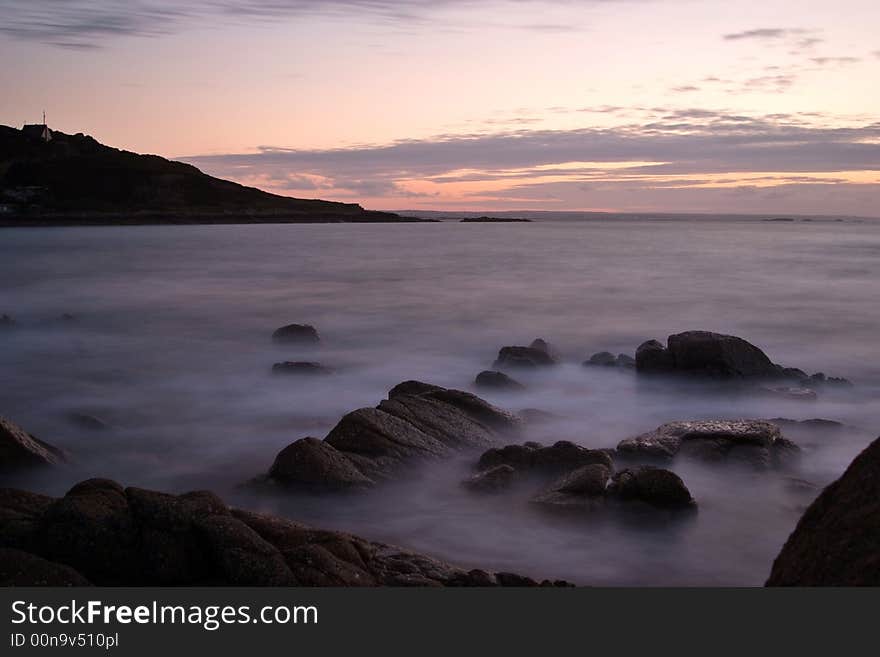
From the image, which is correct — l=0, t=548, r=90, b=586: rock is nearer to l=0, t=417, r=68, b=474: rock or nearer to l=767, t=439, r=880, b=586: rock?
l=767, t=439, r=880, b=586: rock

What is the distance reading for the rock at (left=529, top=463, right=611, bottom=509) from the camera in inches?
329

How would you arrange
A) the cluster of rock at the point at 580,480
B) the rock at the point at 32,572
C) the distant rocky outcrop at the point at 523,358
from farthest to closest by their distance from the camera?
the distant rocky outcrop at the point at 523,358
the cluster of rock at the point at 580,480
the rock at the point at 32,572

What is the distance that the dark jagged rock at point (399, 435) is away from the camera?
29.4ft

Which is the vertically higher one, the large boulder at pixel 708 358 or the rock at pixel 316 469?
the large boulder at pixel 708 358

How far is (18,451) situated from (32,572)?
481 centimetres

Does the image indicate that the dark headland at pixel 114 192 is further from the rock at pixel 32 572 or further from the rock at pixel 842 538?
the rock at pixel 842 538

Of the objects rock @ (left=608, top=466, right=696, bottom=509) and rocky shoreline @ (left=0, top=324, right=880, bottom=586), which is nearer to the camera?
rocky shoreline @ (left=0, top=324, right=880, bottom=586)

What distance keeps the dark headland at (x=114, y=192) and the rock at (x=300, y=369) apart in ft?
247

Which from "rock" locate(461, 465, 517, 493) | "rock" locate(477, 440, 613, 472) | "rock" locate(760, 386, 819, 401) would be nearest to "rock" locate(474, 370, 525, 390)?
"rock" locate(760, 386, 819, 401)

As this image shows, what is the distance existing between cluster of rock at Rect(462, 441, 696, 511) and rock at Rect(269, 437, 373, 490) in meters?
1.27

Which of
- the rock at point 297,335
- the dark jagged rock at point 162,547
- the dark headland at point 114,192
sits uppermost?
the dark headland at point 114,192

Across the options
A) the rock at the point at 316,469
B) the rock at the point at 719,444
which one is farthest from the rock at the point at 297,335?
the rock at the point at 719,444
